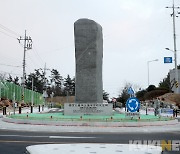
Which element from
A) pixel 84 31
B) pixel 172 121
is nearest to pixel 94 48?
pixel 84 31

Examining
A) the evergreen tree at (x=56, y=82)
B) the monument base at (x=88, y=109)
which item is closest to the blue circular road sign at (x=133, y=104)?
the monument base at (x=88, y=109)

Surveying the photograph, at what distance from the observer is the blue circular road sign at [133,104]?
2005cm

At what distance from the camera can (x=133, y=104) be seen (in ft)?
66.7

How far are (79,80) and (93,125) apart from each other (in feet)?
27.6

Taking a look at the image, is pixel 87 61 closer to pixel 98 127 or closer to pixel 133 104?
pixel 133 104

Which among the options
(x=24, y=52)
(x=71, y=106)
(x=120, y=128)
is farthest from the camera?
(x=24, y=52)

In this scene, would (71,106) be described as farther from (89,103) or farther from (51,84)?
(51,84)

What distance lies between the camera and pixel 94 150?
994 cm

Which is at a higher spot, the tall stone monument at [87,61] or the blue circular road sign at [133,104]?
the tall stone monument at [87,61]

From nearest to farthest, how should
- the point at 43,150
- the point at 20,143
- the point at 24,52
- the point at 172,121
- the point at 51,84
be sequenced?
1. the point at 43,150
2. the point at 20,143
3. the point at 172,121
4. the point at 24,52
5. the point at 51,84

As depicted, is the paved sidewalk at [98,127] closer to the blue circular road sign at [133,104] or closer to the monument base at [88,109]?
the blue circular road sign at [133,104]

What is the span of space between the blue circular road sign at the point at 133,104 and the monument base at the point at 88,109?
534cm

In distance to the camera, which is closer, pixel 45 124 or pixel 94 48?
pixel 45 124

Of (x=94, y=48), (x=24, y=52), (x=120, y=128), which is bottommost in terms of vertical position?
(x=120, y=128)
